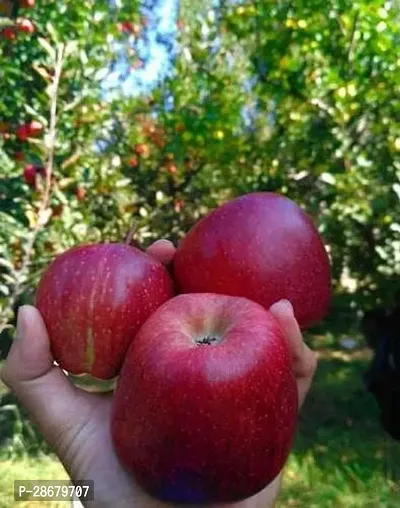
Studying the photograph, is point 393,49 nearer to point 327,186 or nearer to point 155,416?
point 327,186

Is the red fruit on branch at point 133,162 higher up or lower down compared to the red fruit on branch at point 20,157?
lower down

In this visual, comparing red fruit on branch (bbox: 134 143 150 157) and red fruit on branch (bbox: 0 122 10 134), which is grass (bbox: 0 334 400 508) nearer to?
red fruit on branch (bbox: 0 122 10 134)

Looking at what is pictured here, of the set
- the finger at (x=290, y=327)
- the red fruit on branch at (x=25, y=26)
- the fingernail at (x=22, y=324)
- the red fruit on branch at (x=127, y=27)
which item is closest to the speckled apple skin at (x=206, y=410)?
the finger at (x=290, y=327)

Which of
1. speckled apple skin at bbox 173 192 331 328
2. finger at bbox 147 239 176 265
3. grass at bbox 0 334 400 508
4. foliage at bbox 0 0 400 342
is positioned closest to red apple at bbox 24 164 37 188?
foliage at bbox 0 0 400 342

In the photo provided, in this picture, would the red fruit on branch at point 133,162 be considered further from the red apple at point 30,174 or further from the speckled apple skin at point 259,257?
the speckled apple skin at point 259,257

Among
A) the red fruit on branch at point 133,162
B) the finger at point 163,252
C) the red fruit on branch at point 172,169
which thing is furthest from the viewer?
the red fruit on branch at point 172,169

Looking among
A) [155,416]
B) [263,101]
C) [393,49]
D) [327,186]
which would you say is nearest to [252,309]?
[155,416]
